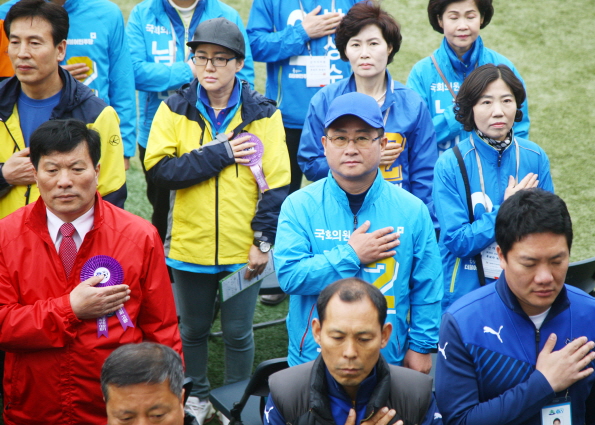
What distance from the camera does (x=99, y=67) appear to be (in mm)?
4660

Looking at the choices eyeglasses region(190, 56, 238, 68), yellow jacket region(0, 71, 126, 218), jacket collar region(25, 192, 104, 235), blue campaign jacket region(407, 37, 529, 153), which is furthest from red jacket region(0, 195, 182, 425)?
blue campaign jacket region(407, 37, 529, 153)

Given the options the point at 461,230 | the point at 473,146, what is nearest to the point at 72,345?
the point at 461,230

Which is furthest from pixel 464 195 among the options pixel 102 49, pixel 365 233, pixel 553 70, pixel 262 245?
pixel 553 70

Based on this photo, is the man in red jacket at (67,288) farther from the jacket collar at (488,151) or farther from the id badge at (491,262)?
the jacket collar at (488,151)

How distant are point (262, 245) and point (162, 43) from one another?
6.37 ft

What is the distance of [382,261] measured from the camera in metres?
3.17

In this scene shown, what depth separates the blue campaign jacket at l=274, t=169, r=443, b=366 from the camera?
317cm

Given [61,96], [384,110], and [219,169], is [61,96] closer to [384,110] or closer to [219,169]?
[219,169]

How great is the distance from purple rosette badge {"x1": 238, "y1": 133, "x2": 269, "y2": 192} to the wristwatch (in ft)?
0.94

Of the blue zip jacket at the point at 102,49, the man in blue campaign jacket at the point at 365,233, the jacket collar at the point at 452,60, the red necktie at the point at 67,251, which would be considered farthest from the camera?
the jacket collar at the point at 452,60

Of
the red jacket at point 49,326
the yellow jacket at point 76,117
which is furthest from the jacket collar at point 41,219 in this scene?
the yellow jacket at point 76,117

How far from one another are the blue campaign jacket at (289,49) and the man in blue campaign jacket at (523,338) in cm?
268

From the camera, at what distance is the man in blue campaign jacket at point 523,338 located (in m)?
2.61

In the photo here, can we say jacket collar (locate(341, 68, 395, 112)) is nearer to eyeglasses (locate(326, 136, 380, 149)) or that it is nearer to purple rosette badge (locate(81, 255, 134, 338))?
eyeglasses (locate(326, 136, 380, 149))
